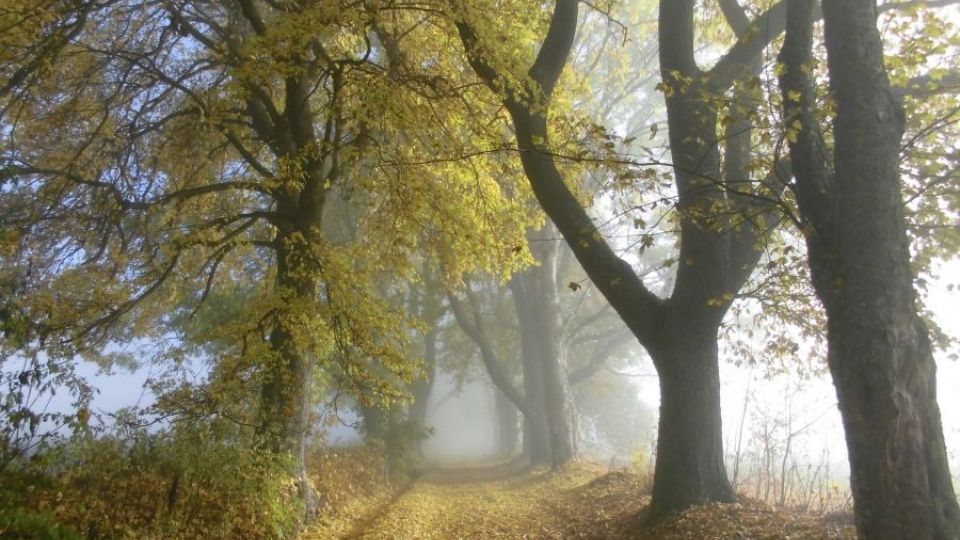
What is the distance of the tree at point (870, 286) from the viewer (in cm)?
457

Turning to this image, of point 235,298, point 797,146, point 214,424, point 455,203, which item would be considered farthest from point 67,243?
point 797,146

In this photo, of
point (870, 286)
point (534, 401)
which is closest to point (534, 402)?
point (534, 401)

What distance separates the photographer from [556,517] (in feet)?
33.2

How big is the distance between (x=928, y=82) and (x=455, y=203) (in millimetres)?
6163

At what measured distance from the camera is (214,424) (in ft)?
25.3

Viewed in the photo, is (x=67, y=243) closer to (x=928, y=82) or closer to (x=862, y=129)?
(x=862, y=129)

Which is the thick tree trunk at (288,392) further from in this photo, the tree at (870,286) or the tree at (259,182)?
the tree at (870,286)

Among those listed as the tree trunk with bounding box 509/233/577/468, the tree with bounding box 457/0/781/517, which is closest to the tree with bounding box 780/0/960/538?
the tree with bounding box 457/0/781/517

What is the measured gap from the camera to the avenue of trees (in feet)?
16.2

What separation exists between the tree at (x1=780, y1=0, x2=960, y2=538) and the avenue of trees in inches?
0.8

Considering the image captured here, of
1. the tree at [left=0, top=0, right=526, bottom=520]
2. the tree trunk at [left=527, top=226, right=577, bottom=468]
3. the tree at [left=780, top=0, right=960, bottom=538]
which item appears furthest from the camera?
the tree trunk at [left=527, top=226, right=577, bottom=468]

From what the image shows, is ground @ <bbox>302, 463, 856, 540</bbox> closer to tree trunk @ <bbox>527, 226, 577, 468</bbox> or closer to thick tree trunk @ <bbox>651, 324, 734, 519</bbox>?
thick tree trunk @ <bbox>651, 324, 734, 519</bbox>

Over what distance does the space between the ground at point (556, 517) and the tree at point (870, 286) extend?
1530mm

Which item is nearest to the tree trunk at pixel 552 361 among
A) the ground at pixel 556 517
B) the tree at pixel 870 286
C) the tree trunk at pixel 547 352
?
the tree trunk at pixel 547 352
